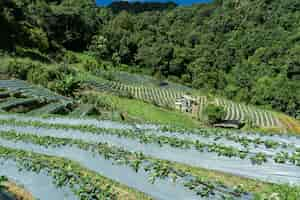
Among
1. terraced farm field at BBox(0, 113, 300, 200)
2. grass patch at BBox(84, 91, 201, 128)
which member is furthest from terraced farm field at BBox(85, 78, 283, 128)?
terraced farm field at BBox(0, 113, 300, 200)

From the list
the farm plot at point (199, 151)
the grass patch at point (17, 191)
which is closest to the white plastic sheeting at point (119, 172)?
the farm plot at point (199, 151)

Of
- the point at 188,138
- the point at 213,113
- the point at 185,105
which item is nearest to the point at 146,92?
the point at 185,105

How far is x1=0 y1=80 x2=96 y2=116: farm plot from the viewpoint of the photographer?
14.6 metres

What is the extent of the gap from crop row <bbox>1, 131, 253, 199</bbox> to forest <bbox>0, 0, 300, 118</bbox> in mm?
21303

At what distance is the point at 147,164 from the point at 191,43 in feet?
169

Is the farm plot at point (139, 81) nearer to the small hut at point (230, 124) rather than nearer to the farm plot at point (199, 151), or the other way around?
the small hut at point (230, 124)

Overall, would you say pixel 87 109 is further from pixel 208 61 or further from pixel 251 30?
pixel 251 30

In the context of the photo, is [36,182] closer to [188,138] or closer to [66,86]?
[188,138]

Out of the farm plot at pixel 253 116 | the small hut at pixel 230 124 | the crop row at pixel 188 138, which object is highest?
the crop row at pixel 188 138

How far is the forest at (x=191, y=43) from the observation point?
1383 inches

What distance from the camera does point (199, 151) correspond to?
789 cm

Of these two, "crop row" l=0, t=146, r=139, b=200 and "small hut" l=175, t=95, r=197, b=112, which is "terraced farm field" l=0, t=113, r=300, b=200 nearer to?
"crop row" l=0, t=146, r=139, b=200

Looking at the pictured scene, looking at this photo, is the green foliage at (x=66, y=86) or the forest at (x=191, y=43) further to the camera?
the forest at (x=191, y=43)

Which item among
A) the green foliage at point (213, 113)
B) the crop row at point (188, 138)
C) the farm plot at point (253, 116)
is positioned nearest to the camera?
the crop row at point (188, 138)
